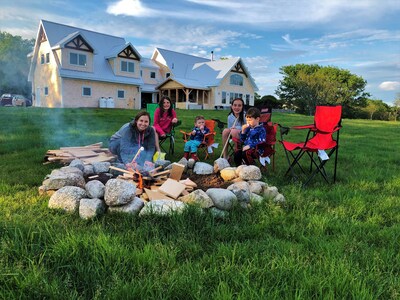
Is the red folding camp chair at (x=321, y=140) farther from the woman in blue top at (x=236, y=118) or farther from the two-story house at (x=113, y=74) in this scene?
the two-story house at (x=113, y=74)

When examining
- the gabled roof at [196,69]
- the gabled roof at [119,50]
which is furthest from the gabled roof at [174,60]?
the gabled roof at [119,50]

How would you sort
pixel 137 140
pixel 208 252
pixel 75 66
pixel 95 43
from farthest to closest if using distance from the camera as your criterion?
1. pixel 95 43
2. pixel 75 66
3. pixel 137 140
4. pixel 208 252

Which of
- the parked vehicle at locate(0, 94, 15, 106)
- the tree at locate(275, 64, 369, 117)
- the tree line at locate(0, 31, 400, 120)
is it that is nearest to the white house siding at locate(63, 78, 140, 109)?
the parked vehicle at locate(0, 94, 15, 106)

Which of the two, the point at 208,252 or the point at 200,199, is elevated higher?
the point at 200,199

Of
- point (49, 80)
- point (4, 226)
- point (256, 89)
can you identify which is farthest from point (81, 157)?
point (256, 89)

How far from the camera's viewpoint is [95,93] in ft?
66.6

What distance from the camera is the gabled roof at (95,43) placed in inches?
750

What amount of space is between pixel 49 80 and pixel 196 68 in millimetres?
12734

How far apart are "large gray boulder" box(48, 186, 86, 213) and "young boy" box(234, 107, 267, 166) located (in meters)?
2.26

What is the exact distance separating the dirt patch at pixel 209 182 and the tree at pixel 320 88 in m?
33.4

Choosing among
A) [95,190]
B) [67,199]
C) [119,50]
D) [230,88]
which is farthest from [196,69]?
[67,199]

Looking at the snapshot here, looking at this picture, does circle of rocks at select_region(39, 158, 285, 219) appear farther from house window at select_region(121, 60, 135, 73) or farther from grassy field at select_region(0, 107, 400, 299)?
house window at select_region(121, 60, 135, 73)

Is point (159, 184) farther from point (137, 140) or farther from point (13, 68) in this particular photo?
point (13, 68)

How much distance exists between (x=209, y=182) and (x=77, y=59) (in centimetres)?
1847
